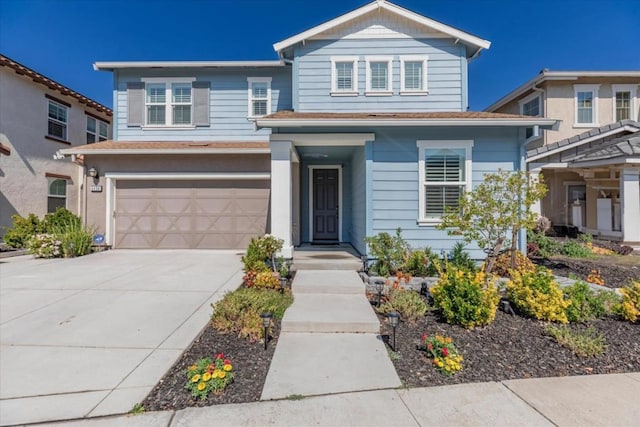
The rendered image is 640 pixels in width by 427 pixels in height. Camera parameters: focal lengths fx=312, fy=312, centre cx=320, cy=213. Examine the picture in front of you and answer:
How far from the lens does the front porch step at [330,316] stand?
3.99 meters

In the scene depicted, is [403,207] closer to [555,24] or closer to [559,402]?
[559,402]

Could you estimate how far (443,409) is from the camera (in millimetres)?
2496

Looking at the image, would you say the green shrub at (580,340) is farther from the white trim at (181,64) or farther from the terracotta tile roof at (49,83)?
the terracotta tile roof at (49,83)

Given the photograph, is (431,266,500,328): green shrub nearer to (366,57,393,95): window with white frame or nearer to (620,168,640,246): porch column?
(366,57,393,95): window with white frame

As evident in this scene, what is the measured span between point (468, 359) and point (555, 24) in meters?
14.9

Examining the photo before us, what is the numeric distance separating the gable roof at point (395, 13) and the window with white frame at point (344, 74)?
84 cm

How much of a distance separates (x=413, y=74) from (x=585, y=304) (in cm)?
657

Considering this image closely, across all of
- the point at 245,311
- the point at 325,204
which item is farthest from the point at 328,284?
the point at 325,204

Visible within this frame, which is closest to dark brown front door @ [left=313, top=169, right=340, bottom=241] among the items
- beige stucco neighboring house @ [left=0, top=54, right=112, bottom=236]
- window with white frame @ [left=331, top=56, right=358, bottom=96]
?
window with white frame @ [left=331, top=56, right=358, bottom=96]

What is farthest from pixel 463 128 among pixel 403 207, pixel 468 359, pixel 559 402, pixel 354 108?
pixel 559 402

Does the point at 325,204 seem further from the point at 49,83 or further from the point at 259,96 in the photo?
the point at 49,83

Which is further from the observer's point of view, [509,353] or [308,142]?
[308,142]

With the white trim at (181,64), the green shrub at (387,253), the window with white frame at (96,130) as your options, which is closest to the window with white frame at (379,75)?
the white trim at (181,64)

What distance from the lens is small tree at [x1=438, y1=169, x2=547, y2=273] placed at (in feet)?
18.3
